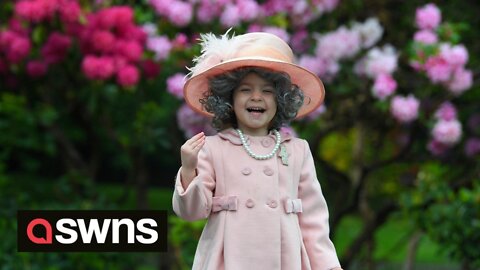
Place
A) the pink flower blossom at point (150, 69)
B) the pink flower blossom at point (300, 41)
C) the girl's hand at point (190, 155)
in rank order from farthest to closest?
the pink flower blossom at point (300, 41)
the pink flower blossom at point (150, 69)
the girl's hand at point (190, 155)

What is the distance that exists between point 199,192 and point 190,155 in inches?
5.5

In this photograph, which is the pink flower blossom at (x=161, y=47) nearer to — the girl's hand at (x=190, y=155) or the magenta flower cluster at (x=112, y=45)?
the magenta flower cluster at (x=112, y=45)

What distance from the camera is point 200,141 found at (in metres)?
3.57

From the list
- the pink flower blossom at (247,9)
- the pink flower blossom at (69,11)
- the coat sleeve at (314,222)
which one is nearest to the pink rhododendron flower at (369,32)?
the pink flower blossom at (247,9)

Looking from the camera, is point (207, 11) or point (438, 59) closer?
point (438, 59)

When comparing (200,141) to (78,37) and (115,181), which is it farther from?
(115,181)

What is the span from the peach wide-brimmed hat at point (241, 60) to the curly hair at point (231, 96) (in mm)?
26

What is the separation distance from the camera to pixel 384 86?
624 cm

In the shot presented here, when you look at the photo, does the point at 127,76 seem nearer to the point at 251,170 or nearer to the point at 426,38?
the point at 426,38

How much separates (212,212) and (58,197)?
3724 mm

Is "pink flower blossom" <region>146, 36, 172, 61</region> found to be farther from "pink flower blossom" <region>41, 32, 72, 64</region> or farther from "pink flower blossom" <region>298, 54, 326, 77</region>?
"pink flower blossom" <region>298, 54, 326, 77</region>

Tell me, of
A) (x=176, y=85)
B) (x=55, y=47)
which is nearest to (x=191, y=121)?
(x=176, y=85)

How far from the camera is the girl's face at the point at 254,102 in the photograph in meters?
3.75

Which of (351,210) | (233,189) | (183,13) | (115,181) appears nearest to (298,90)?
(233,189)
